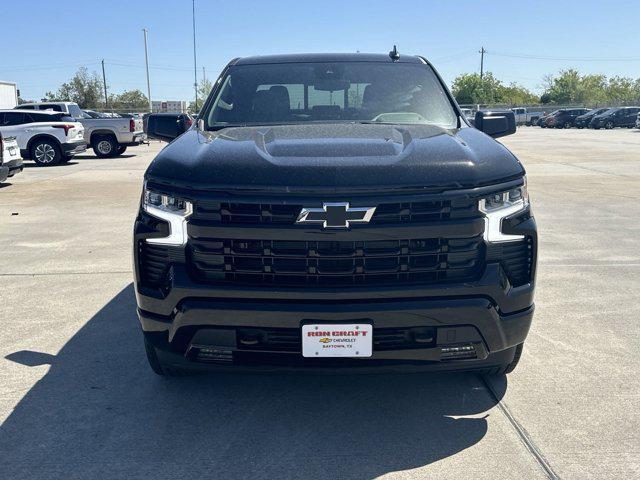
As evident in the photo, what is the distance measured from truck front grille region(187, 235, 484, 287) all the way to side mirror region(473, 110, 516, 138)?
1.70 meters

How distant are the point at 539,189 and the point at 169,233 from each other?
35.0 feet

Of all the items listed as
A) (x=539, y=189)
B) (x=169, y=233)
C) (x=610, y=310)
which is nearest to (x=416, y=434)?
(x=169, y=233)

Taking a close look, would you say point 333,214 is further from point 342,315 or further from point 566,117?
point 566,117

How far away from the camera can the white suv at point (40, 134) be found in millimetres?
18391

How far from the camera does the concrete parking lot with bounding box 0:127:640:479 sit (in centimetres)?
286

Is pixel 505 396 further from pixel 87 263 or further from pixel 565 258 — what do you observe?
pixel 87 263

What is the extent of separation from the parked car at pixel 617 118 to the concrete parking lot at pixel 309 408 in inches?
1793

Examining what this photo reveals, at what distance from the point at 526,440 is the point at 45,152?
1820cm

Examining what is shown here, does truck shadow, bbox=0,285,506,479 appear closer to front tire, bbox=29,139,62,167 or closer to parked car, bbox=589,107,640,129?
front tire, bbox=29,139,62,167

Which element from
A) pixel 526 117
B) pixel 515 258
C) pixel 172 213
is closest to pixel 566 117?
pixel 526 117

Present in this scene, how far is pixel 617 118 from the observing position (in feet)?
153

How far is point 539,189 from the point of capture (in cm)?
1237

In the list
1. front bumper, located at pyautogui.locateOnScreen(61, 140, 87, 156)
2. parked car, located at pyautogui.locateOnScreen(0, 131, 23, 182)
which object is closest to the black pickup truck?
parked car, located at pyautogui.locateOnScreen(0, 131, 23, 182)

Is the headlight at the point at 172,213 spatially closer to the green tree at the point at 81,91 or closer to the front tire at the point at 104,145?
the front tire at the point at 104,145
